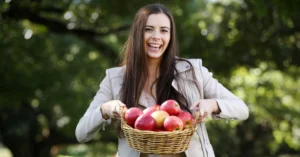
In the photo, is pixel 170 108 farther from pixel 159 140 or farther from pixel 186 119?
pixel 159 140


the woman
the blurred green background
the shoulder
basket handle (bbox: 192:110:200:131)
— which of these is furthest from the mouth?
the blurred green background

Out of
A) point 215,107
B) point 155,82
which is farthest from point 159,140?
point 155,82

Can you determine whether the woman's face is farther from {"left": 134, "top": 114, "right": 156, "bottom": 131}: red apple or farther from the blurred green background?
the blurred green background

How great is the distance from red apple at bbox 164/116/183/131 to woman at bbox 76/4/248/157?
340 mm

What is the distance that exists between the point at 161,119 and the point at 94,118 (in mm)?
487

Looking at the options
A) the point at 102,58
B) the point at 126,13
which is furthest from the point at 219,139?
the point at 126,13

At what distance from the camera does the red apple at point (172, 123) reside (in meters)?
2.56

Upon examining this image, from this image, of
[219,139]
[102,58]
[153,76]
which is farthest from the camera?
[219,139]

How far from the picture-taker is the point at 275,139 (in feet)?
54.3

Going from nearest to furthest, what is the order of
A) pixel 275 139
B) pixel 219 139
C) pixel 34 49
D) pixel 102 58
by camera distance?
pixel 34 49 < pixel 102 58 < pixel 219 139 < pixel 275 139

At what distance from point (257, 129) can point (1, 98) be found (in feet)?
33.0

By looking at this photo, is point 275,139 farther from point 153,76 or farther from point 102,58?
point 153,76

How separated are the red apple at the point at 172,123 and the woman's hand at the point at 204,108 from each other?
0.10m

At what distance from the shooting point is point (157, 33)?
9.84 ft
